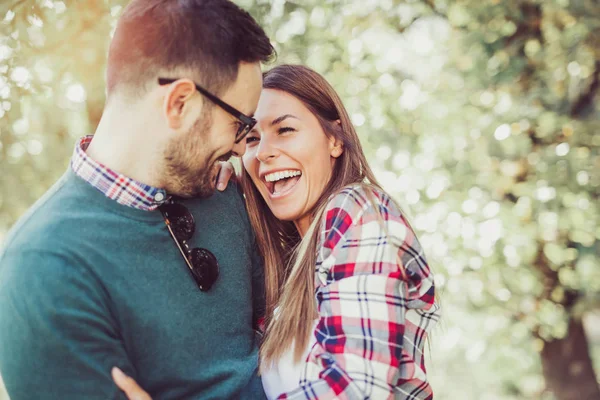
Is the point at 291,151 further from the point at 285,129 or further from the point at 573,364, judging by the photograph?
the point at 573,364

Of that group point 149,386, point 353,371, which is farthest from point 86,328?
point 353,371

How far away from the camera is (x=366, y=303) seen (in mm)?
2008

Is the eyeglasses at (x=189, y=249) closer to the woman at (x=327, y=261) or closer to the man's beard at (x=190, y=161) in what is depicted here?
the man's beard at (x=190, y=161)

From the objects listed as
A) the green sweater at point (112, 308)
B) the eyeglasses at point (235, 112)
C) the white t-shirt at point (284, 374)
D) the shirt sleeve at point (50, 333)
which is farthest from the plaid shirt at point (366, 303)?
the shirt sleeve at point (50, 333)

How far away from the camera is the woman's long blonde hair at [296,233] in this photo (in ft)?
7.58

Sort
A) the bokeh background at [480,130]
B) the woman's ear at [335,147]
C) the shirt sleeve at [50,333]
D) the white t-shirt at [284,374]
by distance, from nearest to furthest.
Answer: the shirt sleeve at [50,333]
the white t-shirt at [284,374]
the woman's ear at [335,147]
the bokeh background at [480,130]

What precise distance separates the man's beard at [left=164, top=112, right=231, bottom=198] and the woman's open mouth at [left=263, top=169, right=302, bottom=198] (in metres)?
0.48

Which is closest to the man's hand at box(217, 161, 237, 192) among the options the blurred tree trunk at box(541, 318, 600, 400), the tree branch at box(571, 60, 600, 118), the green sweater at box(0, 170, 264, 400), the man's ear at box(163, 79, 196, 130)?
the green sweater at box(0, 170, 264, 400)

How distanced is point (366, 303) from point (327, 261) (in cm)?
23

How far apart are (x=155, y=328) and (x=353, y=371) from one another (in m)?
0.60

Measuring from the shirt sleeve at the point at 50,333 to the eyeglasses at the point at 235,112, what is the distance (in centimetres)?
62

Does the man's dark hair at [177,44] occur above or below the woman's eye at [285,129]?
above

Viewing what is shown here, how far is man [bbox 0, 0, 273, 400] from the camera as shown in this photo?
5.72 ft

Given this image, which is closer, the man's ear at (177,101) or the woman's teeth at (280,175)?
the man's ear at (177,101)
